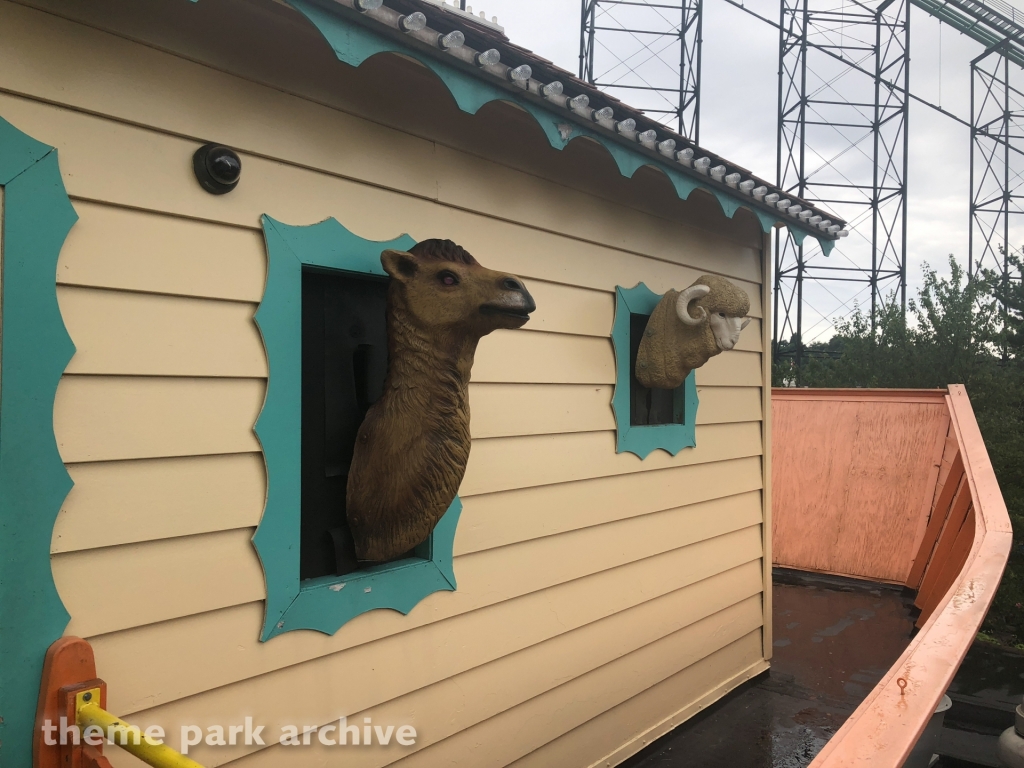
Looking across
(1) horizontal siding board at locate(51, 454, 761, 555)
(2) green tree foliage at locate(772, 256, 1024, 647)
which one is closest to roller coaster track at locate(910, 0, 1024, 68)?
(2) green tree foliage at locate(772, 256, 1024, 647)

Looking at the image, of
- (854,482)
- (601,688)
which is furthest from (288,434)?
(854,482)

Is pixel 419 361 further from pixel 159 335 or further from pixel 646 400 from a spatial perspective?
pixel 646 400

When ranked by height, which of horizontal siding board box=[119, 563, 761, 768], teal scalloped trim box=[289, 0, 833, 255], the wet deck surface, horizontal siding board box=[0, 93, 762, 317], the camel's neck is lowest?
the wet deck surface

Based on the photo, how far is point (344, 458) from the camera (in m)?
2.24

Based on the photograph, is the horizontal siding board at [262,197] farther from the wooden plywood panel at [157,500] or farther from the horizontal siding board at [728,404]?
the horizontal siding board at [728,404]

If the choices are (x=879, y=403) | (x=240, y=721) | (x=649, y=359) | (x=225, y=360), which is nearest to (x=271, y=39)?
(x=225, y=360)

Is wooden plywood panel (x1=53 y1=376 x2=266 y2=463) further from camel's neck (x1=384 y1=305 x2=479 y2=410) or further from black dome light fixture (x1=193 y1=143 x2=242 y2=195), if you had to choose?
black dome light fixture (x1=193 y1=143 x2=242 y2=195)

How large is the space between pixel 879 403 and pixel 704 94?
10.7m

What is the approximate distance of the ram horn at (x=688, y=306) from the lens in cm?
333

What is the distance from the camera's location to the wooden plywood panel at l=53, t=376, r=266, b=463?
5.26 ft

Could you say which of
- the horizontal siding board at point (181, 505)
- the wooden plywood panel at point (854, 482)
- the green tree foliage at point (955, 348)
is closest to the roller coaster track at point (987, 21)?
the green tree foliage at point (955, 348)

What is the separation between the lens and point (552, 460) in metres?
2.94

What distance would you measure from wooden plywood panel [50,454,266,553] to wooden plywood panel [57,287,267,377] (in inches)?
9.4

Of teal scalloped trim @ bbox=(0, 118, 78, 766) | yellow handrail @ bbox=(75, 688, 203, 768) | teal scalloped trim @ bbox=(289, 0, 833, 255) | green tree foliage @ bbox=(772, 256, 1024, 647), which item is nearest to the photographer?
yellow handrail @ bbox=(75, 688, 203, 768)
